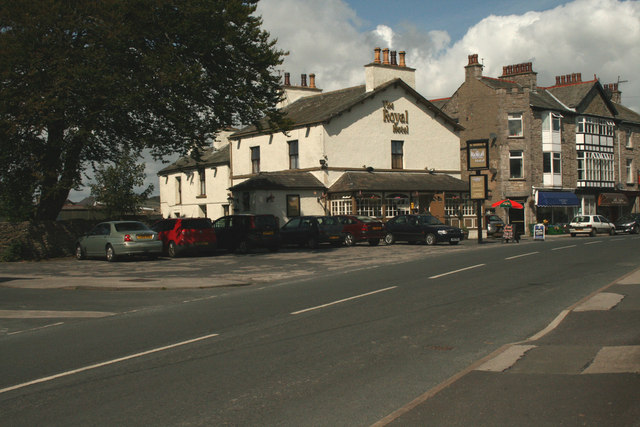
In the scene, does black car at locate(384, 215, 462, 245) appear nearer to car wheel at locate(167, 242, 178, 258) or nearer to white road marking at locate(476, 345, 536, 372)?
car wheel at locate(167, 242, 178, 258)

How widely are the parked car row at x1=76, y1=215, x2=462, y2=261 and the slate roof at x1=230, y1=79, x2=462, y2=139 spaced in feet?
29.7

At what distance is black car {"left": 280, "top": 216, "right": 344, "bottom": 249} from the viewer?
1205 inches

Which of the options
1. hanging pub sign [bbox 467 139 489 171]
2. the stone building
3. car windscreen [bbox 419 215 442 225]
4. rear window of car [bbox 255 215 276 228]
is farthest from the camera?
the stone building

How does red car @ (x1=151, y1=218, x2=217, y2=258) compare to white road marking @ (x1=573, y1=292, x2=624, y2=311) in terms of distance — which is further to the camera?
red car @ (x1=151, y1=218, x2=217, y2=258)

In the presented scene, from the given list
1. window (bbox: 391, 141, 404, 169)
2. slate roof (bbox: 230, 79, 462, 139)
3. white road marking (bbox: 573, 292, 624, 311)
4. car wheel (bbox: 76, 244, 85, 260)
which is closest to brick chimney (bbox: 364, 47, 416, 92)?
slate roof (bbox: 230, 79, 462, 139)

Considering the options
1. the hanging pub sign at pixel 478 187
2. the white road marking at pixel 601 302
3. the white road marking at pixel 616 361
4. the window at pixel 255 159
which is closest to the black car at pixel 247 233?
the hanging pub sign at pixel 478 187

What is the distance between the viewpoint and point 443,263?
763 inches

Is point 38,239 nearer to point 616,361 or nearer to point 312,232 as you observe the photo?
point 312,232

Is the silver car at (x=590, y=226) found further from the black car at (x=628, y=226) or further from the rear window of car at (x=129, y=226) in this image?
the rear window of car at (x=129, y=226)

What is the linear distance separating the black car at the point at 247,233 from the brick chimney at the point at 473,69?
2932 centimetres

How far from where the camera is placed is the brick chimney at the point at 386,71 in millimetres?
40688

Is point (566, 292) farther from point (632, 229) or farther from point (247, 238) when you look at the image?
point (632, 229)

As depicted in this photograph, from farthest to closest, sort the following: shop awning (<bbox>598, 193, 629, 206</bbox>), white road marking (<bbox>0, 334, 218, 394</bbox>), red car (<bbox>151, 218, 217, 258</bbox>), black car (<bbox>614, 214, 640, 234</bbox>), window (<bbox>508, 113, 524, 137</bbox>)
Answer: shop awning (<bbox>598, 193, 629, 206</bbox>)
window (<bbox>508, 113, 524, 137</bbox>)
black car (<bbox>614, 214, 640, 234</bbox>)
red car (<bbox>151, 218, 217, 258</bbox>)
white road marking (<bbox>0, 334, 218, 394</bbox>)

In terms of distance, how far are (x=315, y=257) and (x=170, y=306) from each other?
41.0ft
